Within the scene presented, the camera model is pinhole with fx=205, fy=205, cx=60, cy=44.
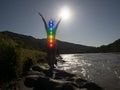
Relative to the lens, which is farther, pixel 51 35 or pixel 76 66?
pixel 76 66

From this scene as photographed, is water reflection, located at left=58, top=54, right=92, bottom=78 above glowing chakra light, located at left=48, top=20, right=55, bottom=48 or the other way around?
the other way around

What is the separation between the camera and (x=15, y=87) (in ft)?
51.2

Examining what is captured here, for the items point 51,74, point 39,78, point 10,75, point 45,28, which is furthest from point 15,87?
point 45,28

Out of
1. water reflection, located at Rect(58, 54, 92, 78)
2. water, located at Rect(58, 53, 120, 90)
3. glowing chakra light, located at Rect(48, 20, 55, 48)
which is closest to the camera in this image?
glowing chakra light, located at Rect(48, 20, 55, 48)

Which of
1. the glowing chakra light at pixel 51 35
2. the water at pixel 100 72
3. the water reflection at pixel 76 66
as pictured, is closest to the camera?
the glowing chakra light at pixel 51 35

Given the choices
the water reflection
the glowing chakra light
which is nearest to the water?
the water reflection

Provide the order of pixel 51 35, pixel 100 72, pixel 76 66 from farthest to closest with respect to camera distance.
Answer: pixel 76 66, pixel 100 72, pixel 51 35

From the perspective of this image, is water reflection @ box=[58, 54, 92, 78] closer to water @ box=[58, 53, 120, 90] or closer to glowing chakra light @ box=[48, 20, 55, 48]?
water @ box=[58, 53, 120, 90]

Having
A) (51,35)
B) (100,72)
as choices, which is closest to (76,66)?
(100,72)

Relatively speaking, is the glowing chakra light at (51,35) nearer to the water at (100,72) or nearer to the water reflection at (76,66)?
the water at (100,72)

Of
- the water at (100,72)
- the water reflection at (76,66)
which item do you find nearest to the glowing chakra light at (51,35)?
the water at (100,72)

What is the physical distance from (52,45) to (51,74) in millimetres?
3035

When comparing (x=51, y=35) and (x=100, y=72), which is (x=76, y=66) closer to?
(x=100, y=72)

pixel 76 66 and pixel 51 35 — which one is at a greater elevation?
pixel 51 35
